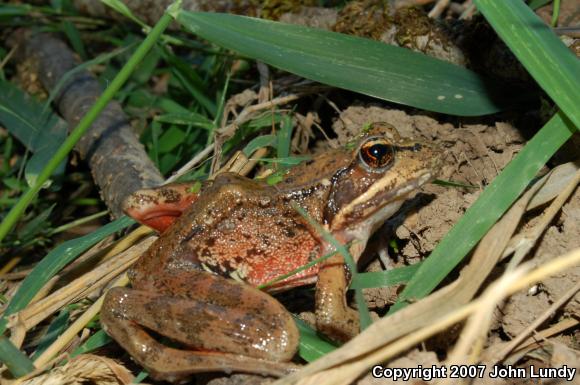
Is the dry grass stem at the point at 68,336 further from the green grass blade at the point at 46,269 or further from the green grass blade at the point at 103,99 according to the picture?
the green grass blade at the point at 103,99

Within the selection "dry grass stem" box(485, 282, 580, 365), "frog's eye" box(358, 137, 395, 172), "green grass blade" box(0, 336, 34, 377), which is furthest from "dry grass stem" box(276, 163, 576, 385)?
"green grass blade" box(0, 336, 34, 377)

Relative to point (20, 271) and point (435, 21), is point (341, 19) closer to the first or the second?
point (435, 21)

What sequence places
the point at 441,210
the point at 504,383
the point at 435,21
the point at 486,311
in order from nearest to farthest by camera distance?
the point at 486,311
the point at 504,383
the point at 441,210
the point at 435,21

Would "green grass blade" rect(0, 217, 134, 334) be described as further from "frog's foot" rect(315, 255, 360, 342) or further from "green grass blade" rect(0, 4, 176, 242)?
"frog's foot" rect(315, 255, 360, 342)

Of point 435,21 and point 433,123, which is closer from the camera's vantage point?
point 433,123

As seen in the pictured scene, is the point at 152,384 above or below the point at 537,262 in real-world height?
below

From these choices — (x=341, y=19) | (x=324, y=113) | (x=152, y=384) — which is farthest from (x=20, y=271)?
(x=341, y=19)

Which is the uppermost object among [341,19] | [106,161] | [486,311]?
[341,19]
